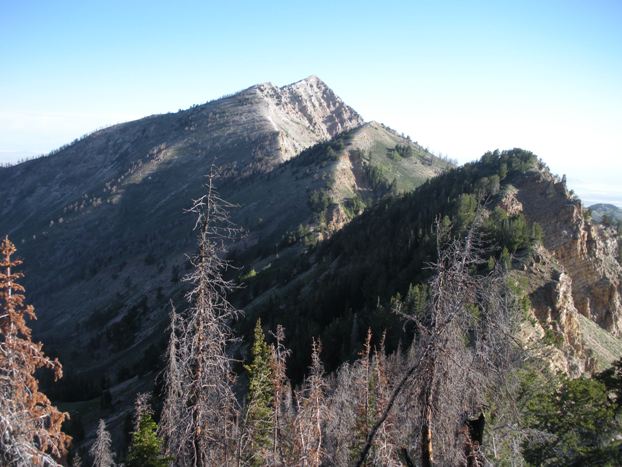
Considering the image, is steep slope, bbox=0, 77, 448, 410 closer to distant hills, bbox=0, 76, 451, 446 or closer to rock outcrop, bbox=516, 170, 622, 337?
Answer: distant hills, bbox=0, 76, 451, 446

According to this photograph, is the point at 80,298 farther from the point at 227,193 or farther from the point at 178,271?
the point at 227,193

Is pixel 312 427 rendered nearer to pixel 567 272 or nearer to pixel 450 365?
pixel 450 365

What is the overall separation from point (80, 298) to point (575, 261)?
431 feet

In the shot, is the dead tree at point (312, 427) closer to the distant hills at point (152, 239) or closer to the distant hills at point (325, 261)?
the distant hills at point (325, 261)

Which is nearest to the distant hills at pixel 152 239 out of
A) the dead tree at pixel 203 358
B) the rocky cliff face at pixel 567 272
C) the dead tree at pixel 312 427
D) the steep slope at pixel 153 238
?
the steep slope at pixel 153 238

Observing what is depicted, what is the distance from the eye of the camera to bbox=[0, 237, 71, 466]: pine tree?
26.9 feet

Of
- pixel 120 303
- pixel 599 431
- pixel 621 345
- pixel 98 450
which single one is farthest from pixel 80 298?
pixel 599 431

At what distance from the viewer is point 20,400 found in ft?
30.2

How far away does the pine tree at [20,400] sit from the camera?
8195mm

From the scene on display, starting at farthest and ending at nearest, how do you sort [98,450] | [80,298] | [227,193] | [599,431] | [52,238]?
[52,238], [227,193], [80,298], [98,450], [599,431]

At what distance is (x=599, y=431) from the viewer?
69.8 ft

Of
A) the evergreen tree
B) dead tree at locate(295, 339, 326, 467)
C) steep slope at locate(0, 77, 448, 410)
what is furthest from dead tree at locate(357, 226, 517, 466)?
steep slope at locate(0, 77, 448, 410)

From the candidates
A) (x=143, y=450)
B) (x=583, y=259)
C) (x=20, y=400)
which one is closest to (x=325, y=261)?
(x=583, y=259)

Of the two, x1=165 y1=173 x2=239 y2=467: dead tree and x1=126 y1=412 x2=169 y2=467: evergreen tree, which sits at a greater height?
x1=165 y1=173 x2=239 y2=467: dead tree
